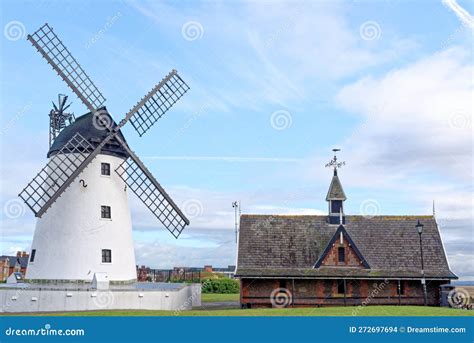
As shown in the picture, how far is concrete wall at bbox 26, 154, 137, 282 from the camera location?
30.2 m

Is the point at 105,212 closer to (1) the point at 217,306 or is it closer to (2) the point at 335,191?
(1) the point at 217,306

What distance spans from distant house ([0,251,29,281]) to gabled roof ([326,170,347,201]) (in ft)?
201

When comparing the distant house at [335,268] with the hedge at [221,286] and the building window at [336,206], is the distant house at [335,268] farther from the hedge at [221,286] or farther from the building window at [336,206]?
the hedge at [221,286]

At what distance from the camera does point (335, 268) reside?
3294 cm

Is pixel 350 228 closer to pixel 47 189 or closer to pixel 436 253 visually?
pixel 436 253

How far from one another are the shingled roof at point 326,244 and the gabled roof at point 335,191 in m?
1.63

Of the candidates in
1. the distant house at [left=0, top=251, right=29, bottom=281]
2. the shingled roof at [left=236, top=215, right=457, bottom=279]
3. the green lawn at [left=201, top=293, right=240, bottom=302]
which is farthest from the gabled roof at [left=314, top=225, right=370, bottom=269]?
the distant house at [left=0, top=251, right=29, bottom=281]

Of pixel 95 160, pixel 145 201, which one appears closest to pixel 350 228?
pixel 145 201

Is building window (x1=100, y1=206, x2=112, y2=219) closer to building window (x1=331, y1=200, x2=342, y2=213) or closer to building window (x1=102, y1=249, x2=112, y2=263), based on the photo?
building window (x1=102, y1=249, x2=112, y2=263)

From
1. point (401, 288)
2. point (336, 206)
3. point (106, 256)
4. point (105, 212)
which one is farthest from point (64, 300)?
point (401, 288)

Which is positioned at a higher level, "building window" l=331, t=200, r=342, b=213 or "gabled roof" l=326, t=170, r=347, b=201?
"gabled roof" l=326, t=170, r=347, b=201

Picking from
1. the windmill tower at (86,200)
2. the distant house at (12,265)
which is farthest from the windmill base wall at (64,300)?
the distant house at (12,265)

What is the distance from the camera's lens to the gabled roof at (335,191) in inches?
1400

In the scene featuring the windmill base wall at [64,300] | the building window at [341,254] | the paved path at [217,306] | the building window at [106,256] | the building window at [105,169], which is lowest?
the windmill base wall at [64,300]
